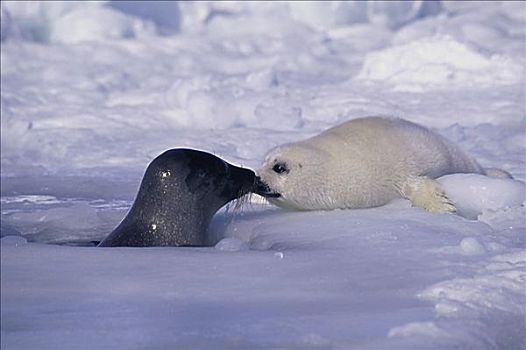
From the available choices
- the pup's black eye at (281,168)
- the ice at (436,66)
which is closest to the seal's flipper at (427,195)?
the pup's black eye at (281,168)

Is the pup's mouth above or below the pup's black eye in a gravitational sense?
below

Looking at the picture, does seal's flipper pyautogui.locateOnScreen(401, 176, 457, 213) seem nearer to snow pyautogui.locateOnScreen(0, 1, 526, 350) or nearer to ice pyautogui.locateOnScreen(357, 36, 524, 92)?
snow pyautogui.locateOnScreen(0, 1, 526, 350)

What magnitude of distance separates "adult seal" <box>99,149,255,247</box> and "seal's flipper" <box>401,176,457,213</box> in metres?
0.70

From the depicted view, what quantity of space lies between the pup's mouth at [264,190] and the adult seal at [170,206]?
34 cm

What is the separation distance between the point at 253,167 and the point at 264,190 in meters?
1.58

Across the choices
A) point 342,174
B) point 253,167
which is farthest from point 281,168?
point 253,167

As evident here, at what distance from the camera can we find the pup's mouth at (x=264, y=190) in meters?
3.27

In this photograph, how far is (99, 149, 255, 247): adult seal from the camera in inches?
112

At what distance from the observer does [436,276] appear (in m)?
2.13

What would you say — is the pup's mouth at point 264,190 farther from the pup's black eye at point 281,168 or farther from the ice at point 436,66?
the ice at point 436,66

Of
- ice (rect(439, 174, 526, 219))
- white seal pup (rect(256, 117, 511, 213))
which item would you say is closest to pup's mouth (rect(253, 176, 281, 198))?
white seal pup (rect(256, 117, 511, 213))

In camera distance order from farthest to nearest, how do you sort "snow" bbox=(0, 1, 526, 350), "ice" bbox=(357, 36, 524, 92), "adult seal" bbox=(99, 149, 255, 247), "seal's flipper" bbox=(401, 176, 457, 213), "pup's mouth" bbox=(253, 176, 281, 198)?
"ice" bbox=(357, 36, 524, 92) → "pup's mouth" bbox=(253, 176, 281, 198) → "seal's flipper" bbox=(401, 176, 457, 213) → "adult seal" bbox=(99, 149, 255, 247) → "snow" bbox=(0, 1, 526, 350)

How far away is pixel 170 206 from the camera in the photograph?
9.42 ft

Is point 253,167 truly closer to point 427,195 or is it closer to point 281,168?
point 281,168
